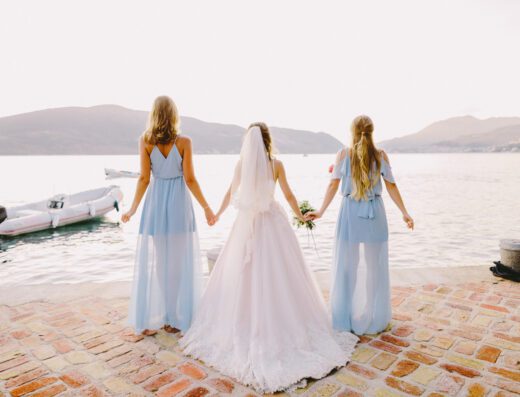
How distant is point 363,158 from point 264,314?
1.88 meters

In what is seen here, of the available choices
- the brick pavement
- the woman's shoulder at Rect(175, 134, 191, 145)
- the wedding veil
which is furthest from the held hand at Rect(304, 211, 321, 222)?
the woman's shoulder at Rect(175, 134, 191, 145)

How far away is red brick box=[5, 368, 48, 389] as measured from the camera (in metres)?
3.06

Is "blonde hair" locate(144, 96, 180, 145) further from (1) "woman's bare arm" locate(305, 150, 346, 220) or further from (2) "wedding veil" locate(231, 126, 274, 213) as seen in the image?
(1) "woman's bare arm" locate(305, 150, 346, 220)

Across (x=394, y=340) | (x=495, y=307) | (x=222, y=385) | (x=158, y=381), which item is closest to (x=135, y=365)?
(x=158, y=381)

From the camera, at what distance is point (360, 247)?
404cm

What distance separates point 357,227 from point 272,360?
1648 mm

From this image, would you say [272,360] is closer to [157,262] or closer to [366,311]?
[366,311]

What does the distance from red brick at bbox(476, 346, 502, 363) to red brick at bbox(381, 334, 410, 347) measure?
63 cm

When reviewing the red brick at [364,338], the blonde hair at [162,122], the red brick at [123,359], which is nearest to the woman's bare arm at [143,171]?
the blonde hair at [162,122]

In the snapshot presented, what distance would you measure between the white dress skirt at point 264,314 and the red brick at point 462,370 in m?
0.83

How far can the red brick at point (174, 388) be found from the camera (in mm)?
2879

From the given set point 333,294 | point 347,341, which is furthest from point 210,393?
point 333,294

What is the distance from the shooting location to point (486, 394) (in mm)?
2816

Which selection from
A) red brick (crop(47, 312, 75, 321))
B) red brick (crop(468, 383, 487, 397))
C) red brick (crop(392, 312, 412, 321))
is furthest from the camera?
red brick (crop(47, 312, 75, 321))
